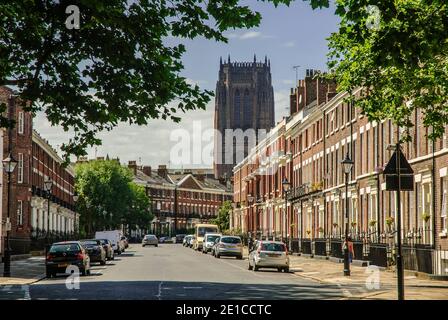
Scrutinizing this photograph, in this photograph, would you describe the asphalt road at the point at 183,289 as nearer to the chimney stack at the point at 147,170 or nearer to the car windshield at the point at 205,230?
the car windshield at the point at 205,230

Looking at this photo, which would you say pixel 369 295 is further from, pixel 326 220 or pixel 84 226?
pixel 84 226

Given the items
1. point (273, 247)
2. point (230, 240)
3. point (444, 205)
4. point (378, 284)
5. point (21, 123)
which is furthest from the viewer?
point (21, 123)

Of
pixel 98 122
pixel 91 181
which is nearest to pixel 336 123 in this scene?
pixel 98 122

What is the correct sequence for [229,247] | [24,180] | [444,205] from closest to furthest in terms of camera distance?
[444,205] → [229,247] → [24,180]

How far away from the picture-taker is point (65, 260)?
3659 cm

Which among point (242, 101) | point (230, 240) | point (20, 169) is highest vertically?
point (242, 101)

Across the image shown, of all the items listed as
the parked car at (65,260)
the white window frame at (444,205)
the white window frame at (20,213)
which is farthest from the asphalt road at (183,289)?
the white window frame at (20,213)

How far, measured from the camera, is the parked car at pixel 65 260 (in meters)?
36.5

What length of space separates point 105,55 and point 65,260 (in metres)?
14.3

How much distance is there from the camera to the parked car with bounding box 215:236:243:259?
199ft

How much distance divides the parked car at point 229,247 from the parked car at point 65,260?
24062 millimetres

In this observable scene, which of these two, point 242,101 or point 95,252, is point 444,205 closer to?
point 95,252

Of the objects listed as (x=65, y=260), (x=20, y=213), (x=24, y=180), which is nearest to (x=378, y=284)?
(x=65, y=260)

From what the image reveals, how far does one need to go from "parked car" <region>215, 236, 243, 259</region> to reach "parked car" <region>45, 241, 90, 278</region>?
24.1m
